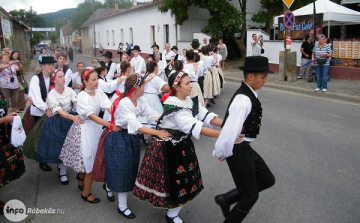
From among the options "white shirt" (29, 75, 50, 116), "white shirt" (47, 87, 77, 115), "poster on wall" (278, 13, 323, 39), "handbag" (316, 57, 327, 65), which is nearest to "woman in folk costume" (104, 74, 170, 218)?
"white shirt" (47, 87, 77, 115)

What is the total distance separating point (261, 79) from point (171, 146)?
42.9 inches

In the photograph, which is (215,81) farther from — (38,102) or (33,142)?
(33,142)

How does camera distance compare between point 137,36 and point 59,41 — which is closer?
point 137,36

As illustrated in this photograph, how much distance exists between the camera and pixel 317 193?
13.9 feet

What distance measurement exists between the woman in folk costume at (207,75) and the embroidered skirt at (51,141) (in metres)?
5.24

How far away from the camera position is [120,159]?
3680mm

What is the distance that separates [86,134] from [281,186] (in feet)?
8.67

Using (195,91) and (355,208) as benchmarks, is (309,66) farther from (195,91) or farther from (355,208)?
(355,208)

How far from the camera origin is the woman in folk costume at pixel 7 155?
12.7 feet

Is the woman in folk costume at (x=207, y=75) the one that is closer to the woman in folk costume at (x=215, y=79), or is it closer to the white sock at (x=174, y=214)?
the woman in folk costume at (x=215, y=79)

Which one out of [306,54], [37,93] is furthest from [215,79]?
[37,93]

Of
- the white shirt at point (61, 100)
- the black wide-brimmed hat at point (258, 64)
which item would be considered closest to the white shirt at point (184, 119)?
the black wide-brimmed hat at point (258, 64)

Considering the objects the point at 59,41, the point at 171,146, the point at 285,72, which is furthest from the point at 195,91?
the point at 59,41

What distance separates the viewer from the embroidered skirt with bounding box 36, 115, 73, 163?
4.45 meters
